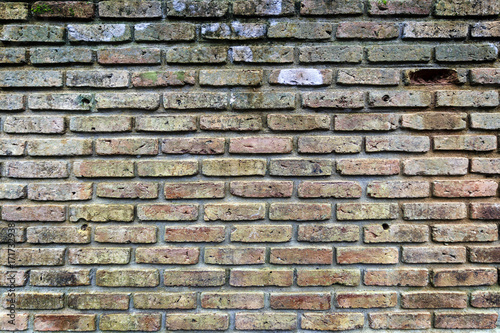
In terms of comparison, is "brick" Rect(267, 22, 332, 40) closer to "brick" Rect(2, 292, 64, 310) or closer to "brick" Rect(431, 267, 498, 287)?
"brick" Rect(431, 267, 498, 287)

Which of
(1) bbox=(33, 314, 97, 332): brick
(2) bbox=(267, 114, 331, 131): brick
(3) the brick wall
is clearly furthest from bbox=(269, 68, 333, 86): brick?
(1) bbox=(33, 314, 97, 332): brick

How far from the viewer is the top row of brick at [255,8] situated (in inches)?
54.7

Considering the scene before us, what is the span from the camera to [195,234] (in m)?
1.40

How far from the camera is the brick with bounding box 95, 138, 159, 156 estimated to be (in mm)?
1401

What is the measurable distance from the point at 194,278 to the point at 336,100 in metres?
1.17

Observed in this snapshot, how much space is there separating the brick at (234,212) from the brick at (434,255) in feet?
2.55

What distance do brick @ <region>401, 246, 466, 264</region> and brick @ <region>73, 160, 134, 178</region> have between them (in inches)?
58.2

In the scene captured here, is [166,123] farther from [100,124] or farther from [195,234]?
[195,234]

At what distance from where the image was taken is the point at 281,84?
1.41m

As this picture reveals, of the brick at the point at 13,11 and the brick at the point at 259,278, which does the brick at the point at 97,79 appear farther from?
the brick at the point at 259,278

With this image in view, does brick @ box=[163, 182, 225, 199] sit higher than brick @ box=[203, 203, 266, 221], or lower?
higher

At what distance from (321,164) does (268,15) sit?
808 mm

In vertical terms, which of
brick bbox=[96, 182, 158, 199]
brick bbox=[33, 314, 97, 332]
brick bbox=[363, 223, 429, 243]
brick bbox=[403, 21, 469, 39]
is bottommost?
brick bbox=[33, 314, 97, 332]

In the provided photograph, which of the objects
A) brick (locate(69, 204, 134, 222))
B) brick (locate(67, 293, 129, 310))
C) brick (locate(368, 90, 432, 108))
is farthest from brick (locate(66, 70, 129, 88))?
brick (locate(368, 90, 432, 108))
